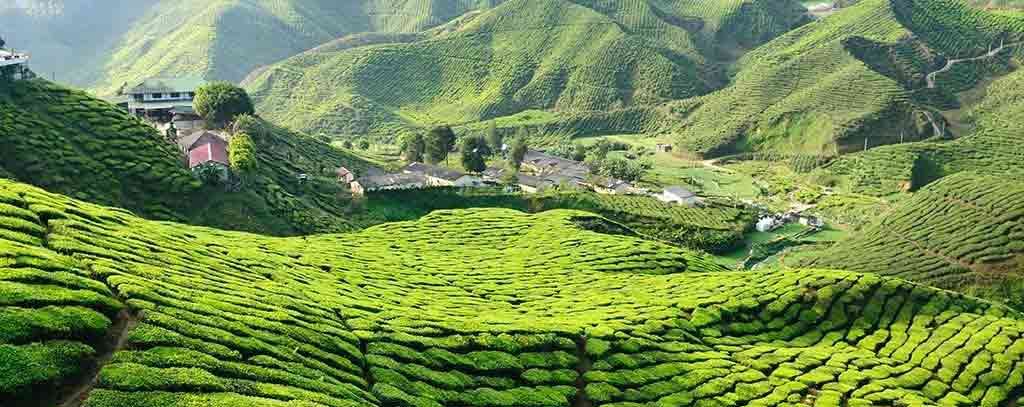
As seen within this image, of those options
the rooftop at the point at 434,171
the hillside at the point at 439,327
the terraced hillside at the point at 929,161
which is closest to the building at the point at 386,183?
the rooftop at the point at 434,171

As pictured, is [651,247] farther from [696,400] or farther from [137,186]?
[137,186]

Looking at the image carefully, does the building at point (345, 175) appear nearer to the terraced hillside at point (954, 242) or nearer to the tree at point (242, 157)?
the tree at point (242, 157)

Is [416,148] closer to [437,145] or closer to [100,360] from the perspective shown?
[437,145]

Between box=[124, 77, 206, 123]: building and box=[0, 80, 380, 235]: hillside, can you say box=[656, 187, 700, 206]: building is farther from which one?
box=[124, 77, 206, 123]: building

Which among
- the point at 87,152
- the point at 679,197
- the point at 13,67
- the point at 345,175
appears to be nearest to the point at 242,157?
the point at 87,152

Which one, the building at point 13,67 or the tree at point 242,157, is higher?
the building at point 13,67

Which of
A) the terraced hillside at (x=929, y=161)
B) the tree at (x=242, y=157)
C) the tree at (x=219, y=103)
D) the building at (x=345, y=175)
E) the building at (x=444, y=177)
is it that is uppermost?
the tree at (x=219, y=103)
